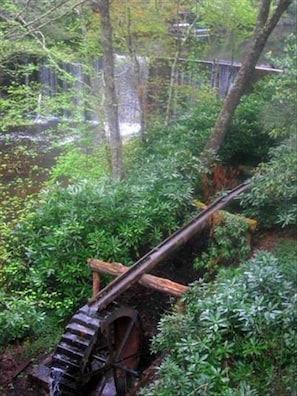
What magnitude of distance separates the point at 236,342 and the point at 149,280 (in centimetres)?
196

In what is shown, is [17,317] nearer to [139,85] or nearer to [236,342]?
[236,342]

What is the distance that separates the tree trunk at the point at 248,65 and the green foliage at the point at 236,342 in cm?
521

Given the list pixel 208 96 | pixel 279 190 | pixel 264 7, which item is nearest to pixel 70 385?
pixel 279 190

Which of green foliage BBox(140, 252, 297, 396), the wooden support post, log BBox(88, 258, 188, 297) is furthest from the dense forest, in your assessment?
the wooden support post

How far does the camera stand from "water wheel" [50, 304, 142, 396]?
6.08 m

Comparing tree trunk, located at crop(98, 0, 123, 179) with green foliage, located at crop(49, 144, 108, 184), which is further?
green foliage, located at crop(49, 144, 108, 184)

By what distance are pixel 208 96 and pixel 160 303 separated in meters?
7.03

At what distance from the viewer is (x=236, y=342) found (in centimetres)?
472

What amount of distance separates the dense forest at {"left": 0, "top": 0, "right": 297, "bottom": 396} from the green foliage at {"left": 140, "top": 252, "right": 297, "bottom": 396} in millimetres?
15

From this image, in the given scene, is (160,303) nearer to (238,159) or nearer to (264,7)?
(238,159)

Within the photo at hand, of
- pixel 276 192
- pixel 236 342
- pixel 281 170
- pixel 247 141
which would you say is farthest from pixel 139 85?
pixel 236 342

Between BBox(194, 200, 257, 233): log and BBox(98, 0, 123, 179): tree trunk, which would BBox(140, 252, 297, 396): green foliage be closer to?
BBox(194, 200, 257, 233): log

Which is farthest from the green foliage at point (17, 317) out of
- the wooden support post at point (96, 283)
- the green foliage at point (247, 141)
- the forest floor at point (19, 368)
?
the green foliage at point (247, 141)

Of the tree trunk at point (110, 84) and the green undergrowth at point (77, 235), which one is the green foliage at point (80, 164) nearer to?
the tree trunk at point (110, 84)
